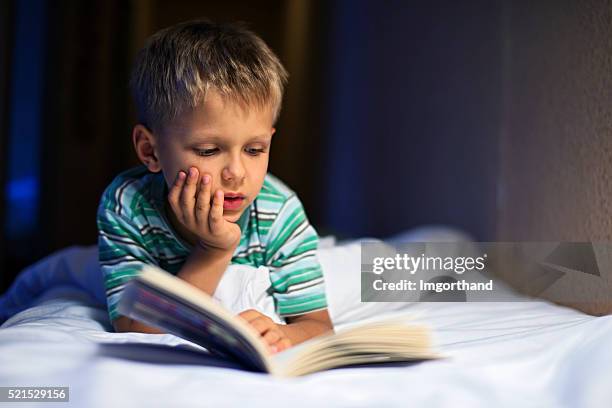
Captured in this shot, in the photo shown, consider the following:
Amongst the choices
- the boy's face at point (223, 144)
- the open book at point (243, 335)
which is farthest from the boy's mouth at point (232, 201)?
the open book at point (243, 335)

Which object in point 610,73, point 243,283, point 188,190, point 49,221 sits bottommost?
point 49,221

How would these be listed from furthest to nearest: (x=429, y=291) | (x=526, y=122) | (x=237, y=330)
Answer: (x=526, y=122) → (x=429, y=291) → (x=237, y=330)

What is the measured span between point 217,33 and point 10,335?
0.48 metres

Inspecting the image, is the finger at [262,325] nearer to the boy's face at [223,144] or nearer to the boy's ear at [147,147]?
the boy's face at [223,144]

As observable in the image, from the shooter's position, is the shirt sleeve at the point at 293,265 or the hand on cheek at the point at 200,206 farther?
the shirt sleeve at the point at 293,265

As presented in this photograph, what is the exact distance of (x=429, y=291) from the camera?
1.21 meters

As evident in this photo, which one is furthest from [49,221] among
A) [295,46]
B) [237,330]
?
[237,330]

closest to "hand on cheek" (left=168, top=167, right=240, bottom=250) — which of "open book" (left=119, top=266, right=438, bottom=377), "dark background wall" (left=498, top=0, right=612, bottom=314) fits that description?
"open book" (left=119, top=266, right=438, bottom=377)

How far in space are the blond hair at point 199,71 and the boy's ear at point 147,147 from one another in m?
0.01

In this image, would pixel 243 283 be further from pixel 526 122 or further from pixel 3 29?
pixel 3 29

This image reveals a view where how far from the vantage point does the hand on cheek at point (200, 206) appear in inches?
34.7

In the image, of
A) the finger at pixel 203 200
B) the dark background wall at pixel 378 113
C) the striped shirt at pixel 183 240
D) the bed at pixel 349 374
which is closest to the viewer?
the bed at pixel 349 374

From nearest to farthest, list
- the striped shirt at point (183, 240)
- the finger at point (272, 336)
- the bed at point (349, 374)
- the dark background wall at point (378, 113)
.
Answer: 1. the bed at point (349, 374)
2. the finger at point (272, 336)
3. the striped shirt at point (183, 240)
4. the dark background wall at point (378, 113)

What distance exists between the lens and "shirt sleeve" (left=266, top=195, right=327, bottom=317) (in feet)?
3.35
